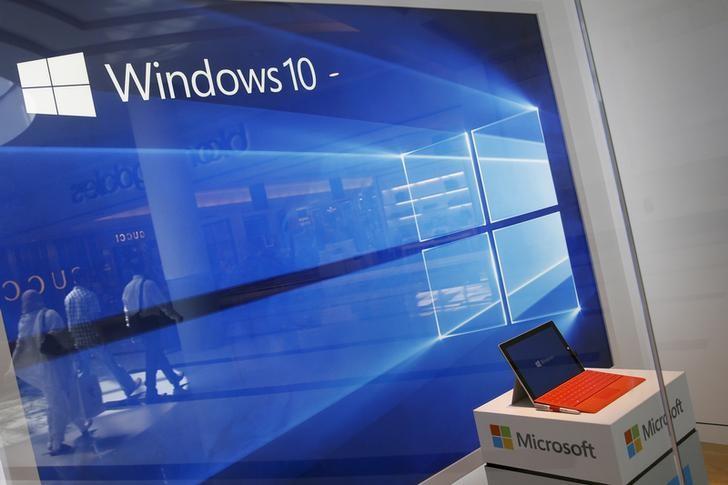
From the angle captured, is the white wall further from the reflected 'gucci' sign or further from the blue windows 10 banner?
the reflected 'gucci' sign

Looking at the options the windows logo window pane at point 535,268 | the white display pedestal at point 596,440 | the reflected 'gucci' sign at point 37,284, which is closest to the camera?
the white display pedestal at point 596,440

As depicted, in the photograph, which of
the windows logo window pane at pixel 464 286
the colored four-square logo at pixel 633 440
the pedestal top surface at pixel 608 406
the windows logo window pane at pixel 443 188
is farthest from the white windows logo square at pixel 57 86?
the colored four-square logo at pixel 633 440

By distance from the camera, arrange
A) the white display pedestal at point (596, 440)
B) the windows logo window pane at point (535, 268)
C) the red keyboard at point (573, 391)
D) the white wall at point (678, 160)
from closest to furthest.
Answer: the white wall at point (678, 160) < the white display pedestal at point (596, 440) < the red keyboard at point (573, 391) < the windows logo window pane at point (535, 268)

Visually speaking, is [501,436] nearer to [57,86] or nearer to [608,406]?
[608,406]

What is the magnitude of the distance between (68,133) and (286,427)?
1500 mm

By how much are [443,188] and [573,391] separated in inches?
62.9

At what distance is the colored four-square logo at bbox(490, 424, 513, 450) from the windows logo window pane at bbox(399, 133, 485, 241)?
1201 mm

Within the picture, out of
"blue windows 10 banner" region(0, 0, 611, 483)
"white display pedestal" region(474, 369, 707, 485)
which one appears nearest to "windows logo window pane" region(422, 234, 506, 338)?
"blue windows 10 banner" region(0, 0, 611, 483)

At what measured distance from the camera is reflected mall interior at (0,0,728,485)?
107 centimetres

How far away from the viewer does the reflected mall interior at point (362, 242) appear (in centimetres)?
107

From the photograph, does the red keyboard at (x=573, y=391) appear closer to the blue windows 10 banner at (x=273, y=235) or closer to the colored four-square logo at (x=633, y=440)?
the blue windows 10 banner at (x=273, y=235)

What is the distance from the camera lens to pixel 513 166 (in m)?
3.24

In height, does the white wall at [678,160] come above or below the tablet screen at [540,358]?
above

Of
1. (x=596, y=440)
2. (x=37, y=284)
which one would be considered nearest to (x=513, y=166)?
(x=596, y=440)
